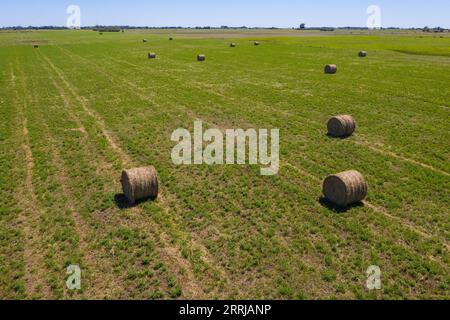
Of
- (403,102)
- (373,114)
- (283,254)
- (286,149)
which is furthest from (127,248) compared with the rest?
(403,102)

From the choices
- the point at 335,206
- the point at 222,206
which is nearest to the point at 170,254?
the point at 222,206

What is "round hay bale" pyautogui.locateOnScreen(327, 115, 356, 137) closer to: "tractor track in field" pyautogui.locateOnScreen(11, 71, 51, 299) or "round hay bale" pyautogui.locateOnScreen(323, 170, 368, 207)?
"round hay bale" pyautogui.locateOnScreen(323, 170, 368, 207)

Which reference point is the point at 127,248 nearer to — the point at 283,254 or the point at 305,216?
the point at 283,254

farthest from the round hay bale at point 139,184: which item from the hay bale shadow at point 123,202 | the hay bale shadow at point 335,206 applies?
the hay bale shadow at point 335,206

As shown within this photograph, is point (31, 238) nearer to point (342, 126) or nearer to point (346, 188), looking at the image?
point (346, 188)

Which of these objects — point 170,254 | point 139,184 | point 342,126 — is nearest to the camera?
point 170,254

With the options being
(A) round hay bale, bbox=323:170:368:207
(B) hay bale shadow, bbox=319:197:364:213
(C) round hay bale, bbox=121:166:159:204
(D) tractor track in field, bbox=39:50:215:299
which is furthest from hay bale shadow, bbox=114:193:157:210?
(A) round hay bale, bbox=323:170:368:207
